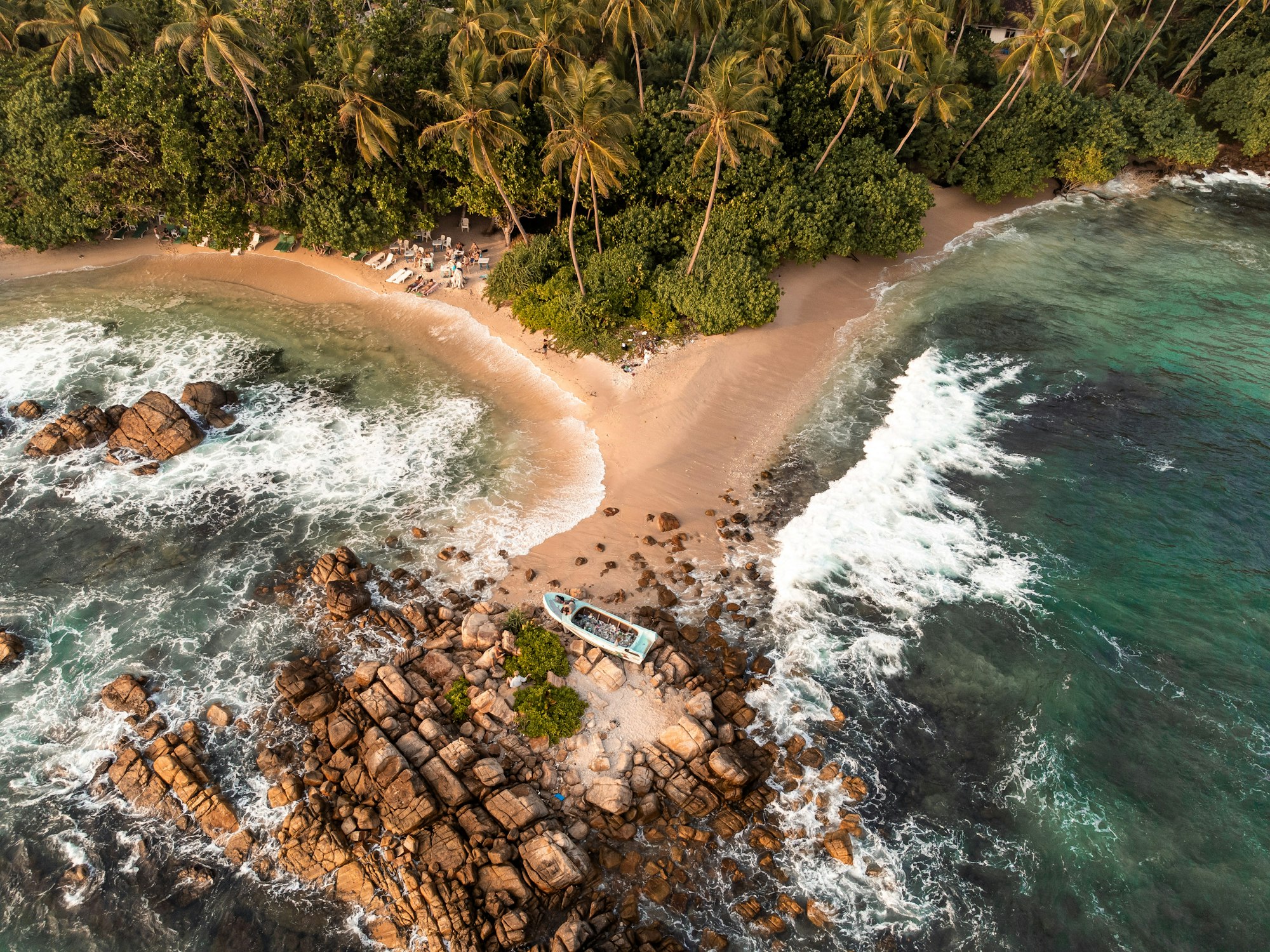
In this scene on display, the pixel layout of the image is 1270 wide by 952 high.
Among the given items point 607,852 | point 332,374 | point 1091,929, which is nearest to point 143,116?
point 332,374

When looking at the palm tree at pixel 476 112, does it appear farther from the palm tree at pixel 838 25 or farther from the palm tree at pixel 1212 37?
the palm tree at pixel 1212 37

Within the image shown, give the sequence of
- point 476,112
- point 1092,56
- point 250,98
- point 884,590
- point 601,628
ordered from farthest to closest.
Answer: point 1092,56, point 250,98, point 476,112, point 884,590, point 601,628

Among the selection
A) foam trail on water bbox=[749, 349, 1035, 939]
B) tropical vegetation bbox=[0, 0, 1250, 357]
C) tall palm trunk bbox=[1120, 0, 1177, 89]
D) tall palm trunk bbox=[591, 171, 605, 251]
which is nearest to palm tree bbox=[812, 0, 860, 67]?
tropical vegetation bbox=[0, 0, 1250, 357]

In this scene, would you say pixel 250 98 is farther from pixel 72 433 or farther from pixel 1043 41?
pixel 1043 41

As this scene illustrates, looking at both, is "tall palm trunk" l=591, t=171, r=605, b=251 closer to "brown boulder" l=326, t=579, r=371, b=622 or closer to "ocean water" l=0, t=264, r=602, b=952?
"ocean water" l=0, t=264, r=602, b=952

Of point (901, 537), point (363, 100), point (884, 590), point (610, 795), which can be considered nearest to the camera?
point (610, 795)

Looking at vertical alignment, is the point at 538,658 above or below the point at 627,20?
below

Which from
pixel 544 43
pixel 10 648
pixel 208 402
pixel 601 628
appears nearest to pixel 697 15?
pixel 544 43
